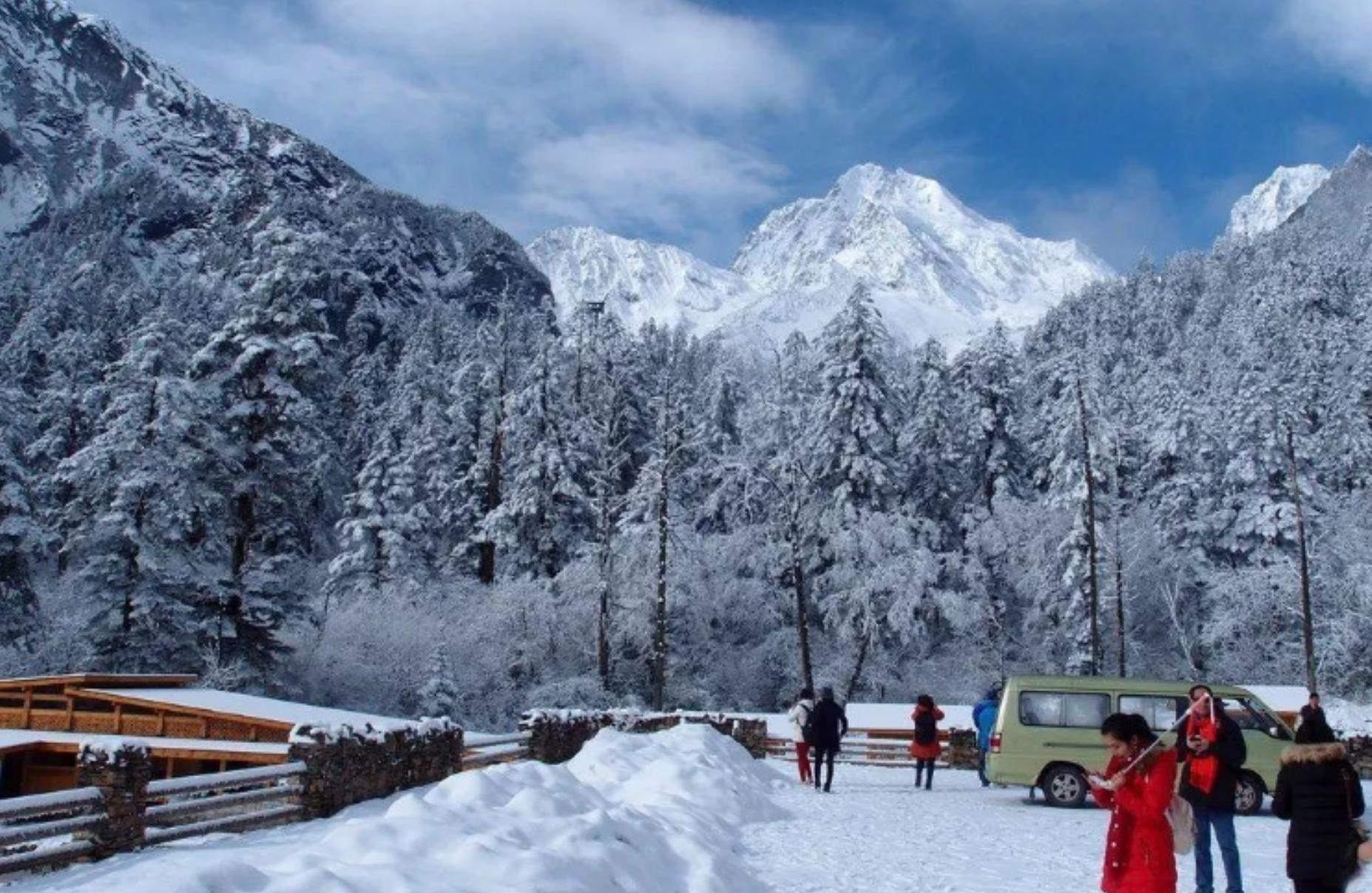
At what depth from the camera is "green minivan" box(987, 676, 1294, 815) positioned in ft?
62.0

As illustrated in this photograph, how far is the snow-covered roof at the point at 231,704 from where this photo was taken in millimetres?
22328

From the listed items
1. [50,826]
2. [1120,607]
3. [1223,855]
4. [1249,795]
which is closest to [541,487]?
[1120,607]

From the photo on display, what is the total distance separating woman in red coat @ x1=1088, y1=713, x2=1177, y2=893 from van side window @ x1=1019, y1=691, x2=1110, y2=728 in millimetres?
12699

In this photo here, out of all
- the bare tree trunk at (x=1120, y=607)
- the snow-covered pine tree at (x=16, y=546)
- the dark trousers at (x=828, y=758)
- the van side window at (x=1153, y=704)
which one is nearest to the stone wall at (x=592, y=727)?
the dark trousers at (x=828, y=758)

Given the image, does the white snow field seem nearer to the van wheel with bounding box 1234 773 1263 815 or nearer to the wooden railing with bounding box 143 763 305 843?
the wooden railing with bounding box 143 763 305 843

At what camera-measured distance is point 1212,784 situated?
10.5 meters

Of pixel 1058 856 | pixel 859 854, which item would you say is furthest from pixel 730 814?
pixel 1058 856

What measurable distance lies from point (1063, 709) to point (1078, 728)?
0.40 metres

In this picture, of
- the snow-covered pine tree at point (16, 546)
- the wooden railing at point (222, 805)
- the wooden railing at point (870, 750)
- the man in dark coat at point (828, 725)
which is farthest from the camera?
the snow-covered pine tree at point (16, 546)

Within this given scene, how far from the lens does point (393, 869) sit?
740 cm

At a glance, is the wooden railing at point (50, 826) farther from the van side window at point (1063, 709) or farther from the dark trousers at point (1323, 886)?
the van side window at point (1063, 709)

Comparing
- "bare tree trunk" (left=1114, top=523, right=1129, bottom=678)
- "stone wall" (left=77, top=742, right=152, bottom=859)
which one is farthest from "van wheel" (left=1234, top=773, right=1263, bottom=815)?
"bare tree trunk" (left=1114, top=523, right=1129, bottom=678)

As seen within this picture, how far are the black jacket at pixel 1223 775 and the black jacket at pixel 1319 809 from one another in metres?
2.96

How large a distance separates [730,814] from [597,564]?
30748 millimetres
